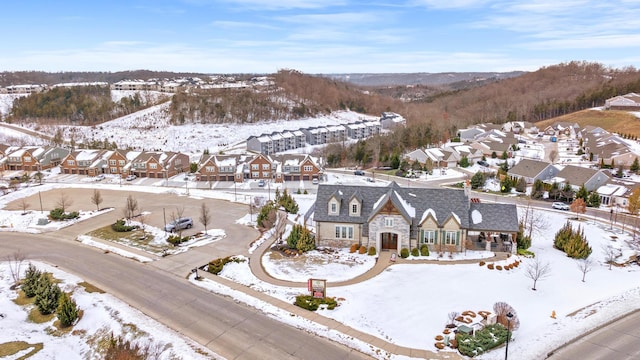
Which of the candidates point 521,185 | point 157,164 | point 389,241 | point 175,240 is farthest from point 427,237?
point 157,164

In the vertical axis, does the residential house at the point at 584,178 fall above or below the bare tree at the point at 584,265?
above

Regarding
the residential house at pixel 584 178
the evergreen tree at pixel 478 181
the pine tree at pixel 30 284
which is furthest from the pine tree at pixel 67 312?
the residential house at pixel 584 178

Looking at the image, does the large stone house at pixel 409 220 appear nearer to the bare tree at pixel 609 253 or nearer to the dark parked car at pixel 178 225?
the bare tree at pixel 609 253

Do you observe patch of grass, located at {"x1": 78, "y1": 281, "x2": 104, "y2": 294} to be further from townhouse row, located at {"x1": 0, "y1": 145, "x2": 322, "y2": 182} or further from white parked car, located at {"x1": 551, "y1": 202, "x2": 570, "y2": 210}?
white parked car, located at {"x1": 551, "y1": 202, "x2": 570, "y2": 210}

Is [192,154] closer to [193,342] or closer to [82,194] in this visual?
[82,194]

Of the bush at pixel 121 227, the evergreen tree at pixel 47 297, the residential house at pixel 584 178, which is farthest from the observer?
the residential house at pixel 584 178

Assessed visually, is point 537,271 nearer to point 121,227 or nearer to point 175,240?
point 175,240
